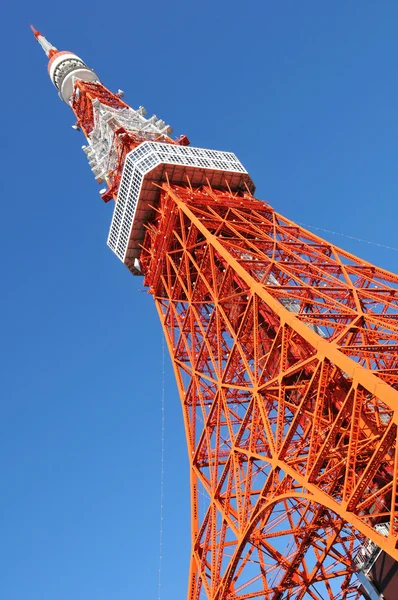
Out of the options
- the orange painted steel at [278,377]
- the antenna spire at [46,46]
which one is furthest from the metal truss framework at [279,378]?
the antenna spire at [46,46]

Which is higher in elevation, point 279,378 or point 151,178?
point 151,178

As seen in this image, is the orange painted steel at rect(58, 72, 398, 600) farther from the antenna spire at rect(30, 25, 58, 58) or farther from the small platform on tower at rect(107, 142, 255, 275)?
the antenna spire at rect(30, 25, 58, 58)

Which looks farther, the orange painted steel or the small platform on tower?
the small platform on tower

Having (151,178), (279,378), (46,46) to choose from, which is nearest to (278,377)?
(279,378)

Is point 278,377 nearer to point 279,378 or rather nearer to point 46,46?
point 279,378

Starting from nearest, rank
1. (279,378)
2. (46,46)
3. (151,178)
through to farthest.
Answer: (279,378) < (151,178) < (46,46)

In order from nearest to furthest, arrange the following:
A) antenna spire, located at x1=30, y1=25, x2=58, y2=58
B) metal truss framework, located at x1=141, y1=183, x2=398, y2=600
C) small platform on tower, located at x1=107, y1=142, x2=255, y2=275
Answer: metal truss framework, located at x1=141, y1=183, x2=398, y2=600 < small platform on tower, located at x1=107, y1=142, x2=255, y2=275 < antenna spire, located at x1=30, y1=25, x2=58, y2=58

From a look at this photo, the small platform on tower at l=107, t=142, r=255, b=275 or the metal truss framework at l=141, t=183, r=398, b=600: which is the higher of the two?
the small platform on tower at l=107, t=142, r=255, b=275

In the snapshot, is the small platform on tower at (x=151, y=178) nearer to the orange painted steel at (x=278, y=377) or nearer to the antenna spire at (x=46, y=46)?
the orange painted steel at (x=278, y=377)

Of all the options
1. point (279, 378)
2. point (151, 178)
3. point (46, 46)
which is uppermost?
point (46, 46)

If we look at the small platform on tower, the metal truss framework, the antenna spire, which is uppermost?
the antenna spire

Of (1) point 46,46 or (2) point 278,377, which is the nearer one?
(2) point 278,377

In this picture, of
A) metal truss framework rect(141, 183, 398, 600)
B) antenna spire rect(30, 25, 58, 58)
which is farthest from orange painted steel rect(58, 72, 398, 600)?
antenna spire rect(30, 25, 58, 58)

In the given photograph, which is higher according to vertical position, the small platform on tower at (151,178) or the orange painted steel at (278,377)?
the small platform on tower at (151,178)
